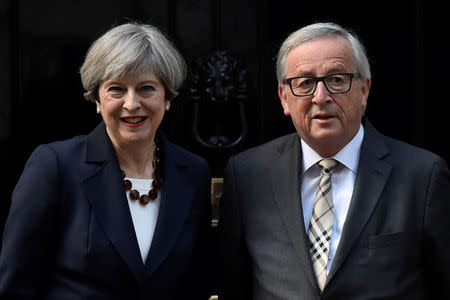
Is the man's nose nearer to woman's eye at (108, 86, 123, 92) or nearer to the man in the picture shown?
the man

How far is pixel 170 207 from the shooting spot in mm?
2547

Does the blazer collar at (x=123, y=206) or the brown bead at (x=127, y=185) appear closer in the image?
the blazer collar at (x=123, y=206)

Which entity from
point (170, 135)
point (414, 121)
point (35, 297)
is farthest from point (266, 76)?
point (35, 297)

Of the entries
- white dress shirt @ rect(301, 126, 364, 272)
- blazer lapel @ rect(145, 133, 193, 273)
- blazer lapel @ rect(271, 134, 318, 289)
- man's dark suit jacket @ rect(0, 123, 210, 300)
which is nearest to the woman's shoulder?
man's dark suit jacket @ rect(0, 123, 210, 300)

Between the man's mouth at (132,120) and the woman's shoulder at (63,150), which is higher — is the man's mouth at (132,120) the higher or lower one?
the higher one

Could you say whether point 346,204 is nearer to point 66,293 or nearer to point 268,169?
point 268,169

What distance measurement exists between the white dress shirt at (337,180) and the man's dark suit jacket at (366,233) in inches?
1.5

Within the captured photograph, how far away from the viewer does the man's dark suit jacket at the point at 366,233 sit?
2.33 metres

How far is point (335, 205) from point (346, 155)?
19cm

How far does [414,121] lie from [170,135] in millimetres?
1131

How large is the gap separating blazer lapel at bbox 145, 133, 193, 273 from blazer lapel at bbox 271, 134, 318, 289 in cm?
34

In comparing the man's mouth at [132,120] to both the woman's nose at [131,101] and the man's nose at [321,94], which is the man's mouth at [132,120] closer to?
the woman's nose at [131,101]

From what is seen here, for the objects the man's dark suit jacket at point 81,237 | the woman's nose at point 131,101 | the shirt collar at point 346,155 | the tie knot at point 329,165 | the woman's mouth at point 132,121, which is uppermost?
the woman's nose at point 131,101

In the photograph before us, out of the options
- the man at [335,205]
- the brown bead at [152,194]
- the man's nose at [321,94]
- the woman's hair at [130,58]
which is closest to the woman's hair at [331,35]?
the man at [335,205]
